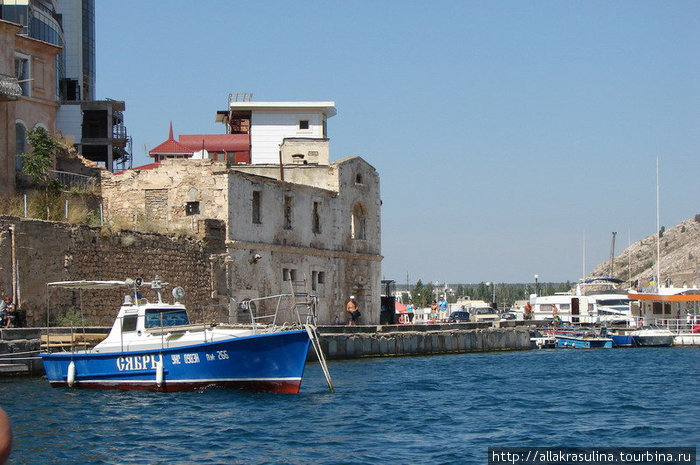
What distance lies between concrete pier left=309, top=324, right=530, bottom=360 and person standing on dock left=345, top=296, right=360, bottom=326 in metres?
2.19

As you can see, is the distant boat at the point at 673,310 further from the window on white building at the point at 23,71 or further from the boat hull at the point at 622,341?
the window on white building at the point at 23,71

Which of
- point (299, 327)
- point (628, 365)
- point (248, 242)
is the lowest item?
point (628, 365)

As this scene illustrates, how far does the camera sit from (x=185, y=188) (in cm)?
3688

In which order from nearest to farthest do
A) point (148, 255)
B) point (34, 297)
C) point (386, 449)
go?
point (386, 449)
point (34, 297)
point (148, 255)

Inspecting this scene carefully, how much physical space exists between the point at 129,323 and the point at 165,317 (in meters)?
0.88

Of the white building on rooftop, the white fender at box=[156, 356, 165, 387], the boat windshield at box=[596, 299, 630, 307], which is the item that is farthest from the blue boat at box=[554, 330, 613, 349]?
the white fender at box=[156, 356, 165, 387]

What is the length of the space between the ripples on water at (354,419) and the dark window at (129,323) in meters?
1.64

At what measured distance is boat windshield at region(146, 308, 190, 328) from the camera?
23203mm

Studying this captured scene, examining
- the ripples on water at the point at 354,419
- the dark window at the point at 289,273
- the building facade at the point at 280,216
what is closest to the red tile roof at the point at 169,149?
the building facade at the point at 280,216

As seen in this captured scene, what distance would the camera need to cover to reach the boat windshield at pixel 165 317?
76.1ft

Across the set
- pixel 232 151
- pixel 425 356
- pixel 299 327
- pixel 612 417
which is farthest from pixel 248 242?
pixel 232 151

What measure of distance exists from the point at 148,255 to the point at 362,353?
27.8 feet

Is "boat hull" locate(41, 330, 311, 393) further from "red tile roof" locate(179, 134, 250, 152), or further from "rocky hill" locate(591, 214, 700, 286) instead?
"rocky hill" locate(591, 214, 700, 286)

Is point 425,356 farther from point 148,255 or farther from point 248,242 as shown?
point 148,255
